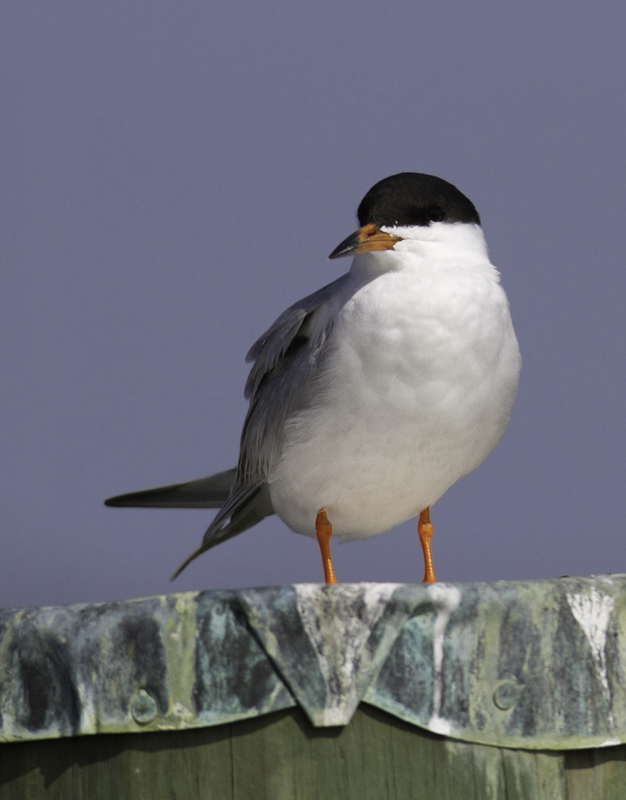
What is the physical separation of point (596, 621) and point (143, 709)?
1.29 m

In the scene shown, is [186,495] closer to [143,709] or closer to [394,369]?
[394,369]

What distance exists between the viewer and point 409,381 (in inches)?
170

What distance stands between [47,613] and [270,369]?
2.51 meters

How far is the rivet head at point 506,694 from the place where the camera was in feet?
9.29

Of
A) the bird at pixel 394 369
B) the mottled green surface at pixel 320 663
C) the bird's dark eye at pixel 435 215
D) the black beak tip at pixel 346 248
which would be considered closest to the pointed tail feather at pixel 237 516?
the bird at pixel 394 369

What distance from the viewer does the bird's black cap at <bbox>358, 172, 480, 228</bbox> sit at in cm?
454

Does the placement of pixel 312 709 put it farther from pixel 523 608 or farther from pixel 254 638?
pixel 523 608

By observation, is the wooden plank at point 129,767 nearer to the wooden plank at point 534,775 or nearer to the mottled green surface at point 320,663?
the mottled green surface at point 320,663

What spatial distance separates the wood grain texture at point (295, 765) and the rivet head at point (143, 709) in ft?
0.19

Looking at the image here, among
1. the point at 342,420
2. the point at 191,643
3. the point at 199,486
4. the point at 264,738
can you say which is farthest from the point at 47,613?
the point at 199,486

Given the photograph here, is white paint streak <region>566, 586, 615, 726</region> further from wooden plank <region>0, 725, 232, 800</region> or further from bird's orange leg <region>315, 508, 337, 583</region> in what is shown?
bird's orange leg <region>315, 508, 337, 583</region>

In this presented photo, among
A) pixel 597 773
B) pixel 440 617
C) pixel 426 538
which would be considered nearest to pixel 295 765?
pixel 440 617

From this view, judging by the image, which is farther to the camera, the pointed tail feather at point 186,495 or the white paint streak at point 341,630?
the pointed tail feather at point 186,495

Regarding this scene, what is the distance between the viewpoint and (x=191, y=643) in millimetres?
2770
